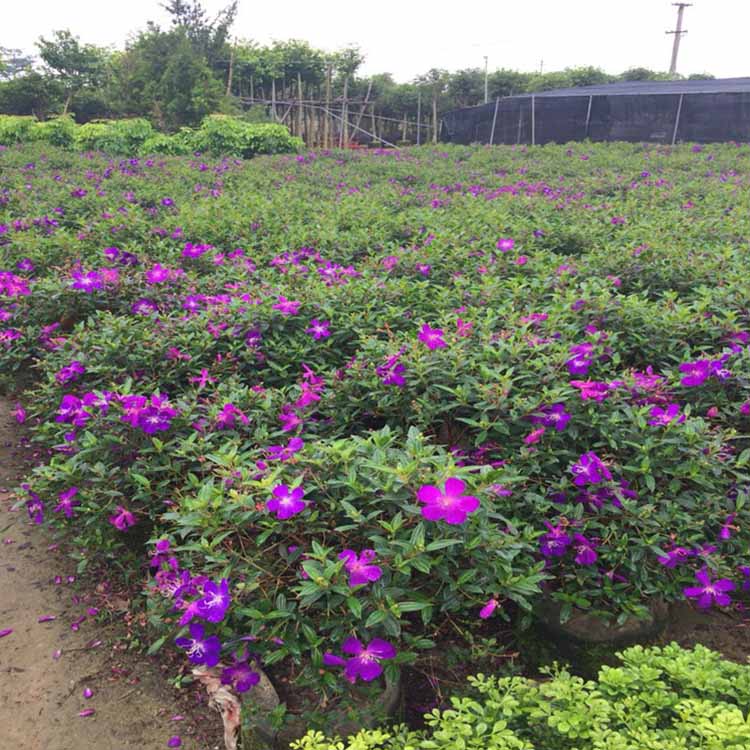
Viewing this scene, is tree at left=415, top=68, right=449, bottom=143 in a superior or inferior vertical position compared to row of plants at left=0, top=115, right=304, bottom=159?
superior

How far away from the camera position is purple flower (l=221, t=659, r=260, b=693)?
1.51 metres

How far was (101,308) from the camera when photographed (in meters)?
3.34

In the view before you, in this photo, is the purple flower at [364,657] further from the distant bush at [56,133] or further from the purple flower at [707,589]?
the distant bush at [56,133]

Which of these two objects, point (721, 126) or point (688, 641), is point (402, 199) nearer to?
point (688, 641)

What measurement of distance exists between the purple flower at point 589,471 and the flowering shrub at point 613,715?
0.53m

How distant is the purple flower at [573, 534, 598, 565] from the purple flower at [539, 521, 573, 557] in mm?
35

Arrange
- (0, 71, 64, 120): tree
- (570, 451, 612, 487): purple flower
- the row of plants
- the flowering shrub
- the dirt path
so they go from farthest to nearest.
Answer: (0, 71, 64, 120): tree, the row of plants, (570, 451, 612, 487): purple flower, the dirt path, the flowering shrub

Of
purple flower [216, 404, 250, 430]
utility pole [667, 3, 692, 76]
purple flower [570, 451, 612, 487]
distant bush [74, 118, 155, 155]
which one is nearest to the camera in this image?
purple flower [570, 451, 612, 487]

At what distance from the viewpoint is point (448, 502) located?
4.71 feet

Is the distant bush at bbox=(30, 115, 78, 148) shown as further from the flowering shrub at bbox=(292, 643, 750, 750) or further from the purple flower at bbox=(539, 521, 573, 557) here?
the flowering shrub at bbox=(292, 643, 750, 750)

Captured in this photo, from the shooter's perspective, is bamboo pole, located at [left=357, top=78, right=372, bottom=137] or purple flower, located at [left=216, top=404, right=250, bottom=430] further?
bamboo pole, located at [left=357, top=78, right=372, bottom=137]

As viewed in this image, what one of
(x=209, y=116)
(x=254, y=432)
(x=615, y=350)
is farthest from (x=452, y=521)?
(x=209, y=116)

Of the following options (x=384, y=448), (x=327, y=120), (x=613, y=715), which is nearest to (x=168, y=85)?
(x=327, y=120)

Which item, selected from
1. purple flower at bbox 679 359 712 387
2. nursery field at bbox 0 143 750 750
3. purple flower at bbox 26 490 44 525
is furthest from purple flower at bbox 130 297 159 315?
purple flower at bbox 679 359 712 387
